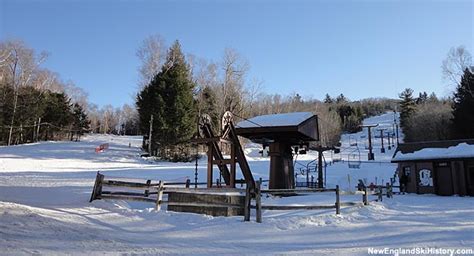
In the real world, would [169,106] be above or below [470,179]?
above

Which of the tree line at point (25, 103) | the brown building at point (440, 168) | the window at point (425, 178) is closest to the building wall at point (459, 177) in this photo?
the brown building at point (440, 168)

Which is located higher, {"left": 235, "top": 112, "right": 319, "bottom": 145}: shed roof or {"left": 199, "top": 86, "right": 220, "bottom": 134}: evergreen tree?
{"left": 199, "top": 86, "right": 220, "bottom": 134}: evergreen tree

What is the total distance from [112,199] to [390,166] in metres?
37.4

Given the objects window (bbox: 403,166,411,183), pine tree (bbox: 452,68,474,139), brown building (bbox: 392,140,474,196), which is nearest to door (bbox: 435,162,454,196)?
brown building (bbox: 392,140,474,196)

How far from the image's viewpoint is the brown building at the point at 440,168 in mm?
25797

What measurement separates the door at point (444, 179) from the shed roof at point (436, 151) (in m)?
0.82

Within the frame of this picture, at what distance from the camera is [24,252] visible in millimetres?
6656

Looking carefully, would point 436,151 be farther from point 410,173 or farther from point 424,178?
point 410,173

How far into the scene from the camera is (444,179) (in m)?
26.8

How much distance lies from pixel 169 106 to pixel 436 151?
2815 centimetres

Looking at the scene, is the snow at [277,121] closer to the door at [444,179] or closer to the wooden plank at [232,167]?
the wooden plank at [232,167]

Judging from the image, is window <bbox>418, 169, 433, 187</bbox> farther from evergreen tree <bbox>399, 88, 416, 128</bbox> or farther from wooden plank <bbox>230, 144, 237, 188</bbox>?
evergreen tree <bbox>399, 88, 416, 128</bbox>

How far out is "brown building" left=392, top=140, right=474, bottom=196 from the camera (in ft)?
84.6

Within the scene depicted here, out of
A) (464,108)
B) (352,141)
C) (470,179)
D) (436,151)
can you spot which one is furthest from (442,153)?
(352,141)
